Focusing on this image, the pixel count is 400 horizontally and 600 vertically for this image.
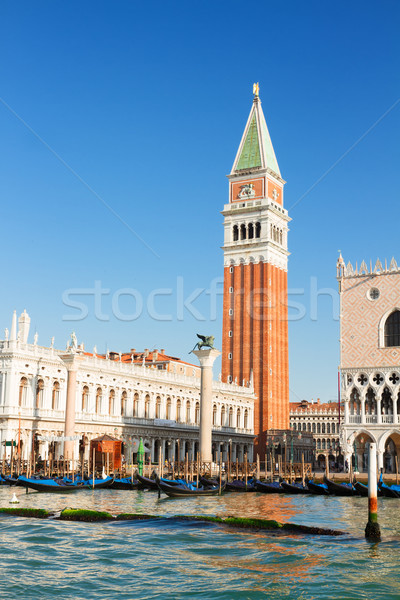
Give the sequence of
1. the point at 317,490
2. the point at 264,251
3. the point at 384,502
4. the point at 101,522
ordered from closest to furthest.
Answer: the point at 101,522 → the point at 384,502 → the point at 317,490 → the point at 264,251

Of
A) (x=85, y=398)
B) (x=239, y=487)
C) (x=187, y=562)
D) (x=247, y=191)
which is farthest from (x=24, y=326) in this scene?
(x=247, y=191)

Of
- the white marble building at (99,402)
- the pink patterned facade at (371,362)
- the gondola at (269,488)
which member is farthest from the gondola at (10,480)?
the pink patterned facade at (371,362)

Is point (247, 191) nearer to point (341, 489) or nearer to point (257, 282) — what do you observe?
point (257, 282)

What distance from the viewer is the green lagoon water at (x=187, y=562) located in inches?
565

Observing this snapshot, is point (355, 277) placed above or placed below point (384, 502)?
above

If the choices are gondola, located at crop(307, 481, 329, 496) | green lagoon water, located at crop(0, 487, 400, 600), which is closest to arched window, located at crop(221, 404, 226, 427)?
gondola, located at crop(307, 481, 329, 496)

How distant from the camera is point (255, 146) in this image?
72.2 meters

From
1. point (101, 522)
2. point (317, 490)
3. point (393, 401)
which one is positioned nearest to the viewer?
point (101, 522)

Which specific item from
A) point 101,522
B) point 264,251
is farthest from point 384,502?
point 264,251

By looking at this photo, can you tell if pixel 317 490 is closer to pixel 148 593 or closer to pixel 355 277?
pixel 355 277

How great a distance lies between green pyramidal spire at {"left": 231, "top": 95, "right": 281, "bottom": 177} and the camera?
71.6 meters

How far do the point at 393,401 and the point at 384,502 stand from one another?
50.9 feet

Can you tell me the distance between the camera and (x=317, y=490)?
116 ft

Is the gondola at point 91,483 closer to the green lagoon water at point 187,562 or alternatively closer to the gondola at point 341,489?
the gondola at point 341,489
